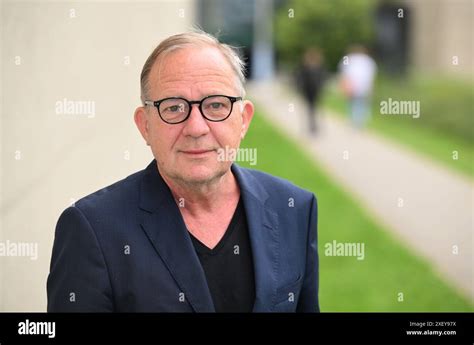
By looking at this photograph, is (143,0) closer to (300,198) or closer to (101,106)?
A: (101,106)

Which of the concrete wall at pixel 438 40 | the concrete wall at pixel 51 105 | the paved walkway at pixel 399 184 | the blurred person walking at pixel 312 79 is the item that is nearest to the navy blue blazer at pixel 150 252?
the concrete wall at pixel 51 105

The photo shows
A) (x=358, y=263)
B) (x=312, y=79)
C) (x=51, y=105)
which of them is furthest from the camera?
(x=312, y=79)

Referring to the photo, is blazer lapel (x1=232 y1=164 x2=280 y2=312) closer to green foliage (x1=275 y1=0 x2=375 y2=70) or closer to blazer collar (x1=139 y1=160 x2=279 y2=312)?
blazer collar (x1=139 y1=160 x2=279 y2=312)

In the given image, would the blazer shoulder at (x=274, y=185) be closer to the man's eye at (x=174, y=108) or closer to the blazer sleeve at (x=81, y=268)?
the man's eye at (x=174, y=108)

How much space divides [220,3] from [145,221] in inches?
140

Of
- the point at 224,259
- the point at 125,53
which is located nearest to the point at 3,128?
the point at 125,53

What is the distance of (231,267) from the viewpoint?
2.27 metres

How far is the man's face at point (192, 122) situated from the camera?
2215 millimetres

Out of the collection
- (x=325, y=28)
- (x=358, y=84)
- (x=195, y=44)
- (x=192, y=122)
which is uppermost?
(x=325, y=28)

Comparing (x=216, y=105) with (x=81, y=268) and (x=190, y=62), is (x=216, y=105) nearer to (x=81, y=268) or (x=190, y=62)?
(x=190, y=62)

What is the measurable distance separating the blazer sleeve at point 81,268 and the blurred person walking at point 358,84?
14.1 feet

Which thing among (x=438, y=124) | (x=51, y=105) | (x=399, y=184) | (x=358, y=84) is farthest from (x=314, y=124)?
(x=51, y=105)

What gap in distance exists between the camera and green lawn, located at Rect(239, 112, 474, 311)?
3.37 m

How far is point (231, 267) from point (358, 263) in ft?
10.1
